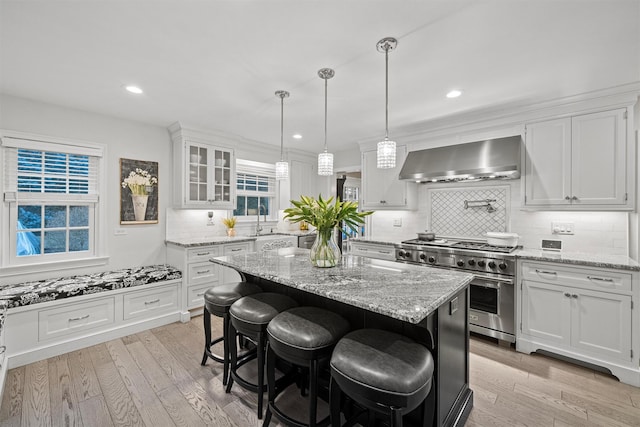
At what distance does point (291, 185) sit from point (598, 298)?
4484 mm

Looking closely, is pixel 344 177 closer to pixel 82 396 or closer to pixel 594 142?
pixel 594 142

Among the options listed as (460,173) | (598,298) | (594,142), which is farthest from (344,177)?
(598,298)

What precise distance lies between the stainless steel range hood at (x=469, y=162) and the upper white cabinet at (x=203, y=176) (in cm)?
266

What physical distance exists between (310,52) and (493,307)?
299cm

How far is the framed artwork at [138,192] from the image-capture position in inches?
146

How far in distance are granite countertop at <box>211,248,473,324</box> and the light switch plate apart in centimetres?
194

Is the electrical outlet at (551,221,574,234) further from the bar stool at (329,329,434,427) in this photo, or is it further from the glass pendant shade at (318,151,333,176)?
the bar stool at (329,329,434,427)

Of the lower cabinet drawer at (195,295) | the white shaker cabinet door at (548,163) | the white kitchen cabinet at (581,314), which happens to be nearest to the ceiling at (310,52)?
the white shaker cabinet door at (548,163)

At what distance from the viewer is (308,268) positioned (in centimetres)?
212

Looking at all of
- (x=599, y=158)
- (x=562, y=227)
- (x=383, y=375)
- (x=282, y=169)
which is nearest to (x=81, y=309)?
(x=282, y=169)

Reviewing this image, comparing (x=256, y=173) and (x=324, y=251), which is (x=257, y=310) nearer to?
(x=324, y=251)

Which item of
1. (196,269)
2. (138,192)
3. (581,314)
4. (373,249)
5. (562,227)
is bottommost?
(581,314)

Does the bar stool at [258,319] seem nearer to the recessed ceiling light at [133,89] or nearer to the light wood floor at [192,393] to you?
the light wood floor at [192,393]

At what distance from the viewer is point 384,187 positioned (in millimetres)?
4379
